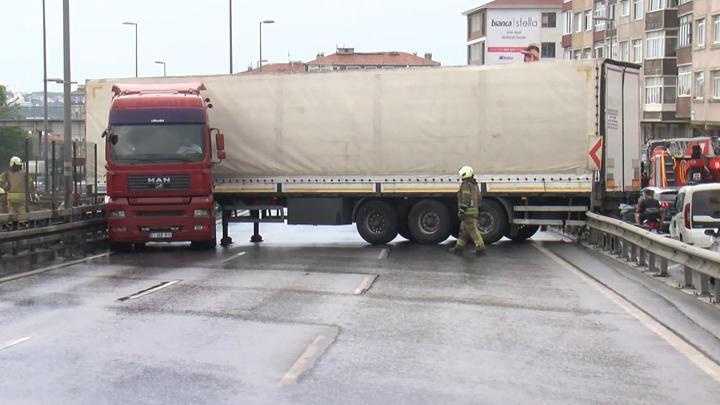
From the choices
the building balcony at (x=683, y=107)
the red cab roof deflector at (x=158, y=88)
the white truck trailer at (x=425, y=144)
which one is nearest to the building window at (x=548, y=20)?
the building balcony at (x=683, y=107)

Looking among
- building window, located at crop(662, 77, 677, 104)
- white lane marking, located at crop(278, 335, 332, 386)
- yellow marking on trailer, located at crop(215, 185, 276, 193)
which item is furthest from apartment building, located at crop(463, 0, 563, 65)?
white lane marking, located at crop(278, 335, 332, 386)

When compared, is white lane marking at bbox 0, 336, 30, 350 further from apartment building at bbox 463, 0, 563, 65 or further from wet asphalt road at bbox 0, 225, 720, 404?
apartment building at bbox 463, 0, 563, 65

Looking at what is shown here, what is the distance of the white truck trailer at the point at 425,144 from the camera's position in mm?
19391

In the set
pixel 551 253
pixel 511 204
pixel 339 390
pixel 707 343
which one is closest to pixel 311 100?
pixel 511 204

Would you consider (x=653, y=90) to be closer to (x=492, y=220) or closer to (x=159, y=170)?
(x=492, y=220)

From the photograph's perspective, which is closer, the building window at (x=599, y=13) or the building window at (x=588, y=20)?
the building window at (x=599, y=13)

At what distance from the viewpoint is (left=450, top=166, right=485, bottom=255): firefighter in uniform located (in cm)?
1828

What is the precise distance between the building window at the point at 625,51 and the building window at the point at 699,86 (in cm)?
1166

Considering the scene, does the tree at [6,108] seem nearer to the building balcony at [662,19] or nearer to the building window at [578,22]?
the building window at [578,22]

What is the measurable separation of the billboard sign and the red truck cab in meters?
47.1

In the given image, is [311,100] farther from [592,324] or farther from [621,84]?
[592,324]

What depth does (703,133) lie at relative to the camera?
55375 millimetres

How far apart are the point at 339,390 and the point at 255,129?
14386 mm

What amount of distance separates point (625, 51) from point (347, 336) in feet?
203
